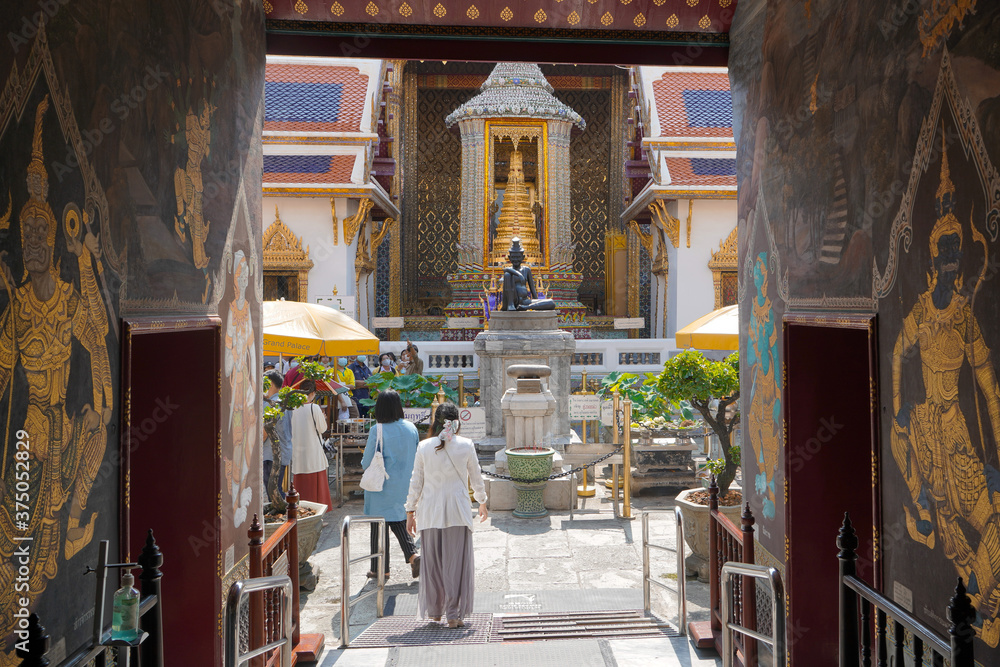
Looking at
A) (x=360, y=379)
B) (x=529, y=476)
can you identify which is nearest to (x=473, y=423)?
(x=529, y=476)

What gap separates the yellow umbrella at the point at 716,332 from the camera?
28.5 ft

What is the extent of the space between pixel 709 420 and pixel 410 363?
23.6 feet

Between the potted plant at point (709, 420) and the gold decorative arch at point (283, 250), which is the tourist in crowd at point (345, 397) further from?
the potted plant at point (709, 420)

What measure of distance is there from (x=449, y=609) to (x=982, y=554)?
378cm

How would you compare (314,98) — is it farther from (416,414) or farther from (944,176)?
(944,176)

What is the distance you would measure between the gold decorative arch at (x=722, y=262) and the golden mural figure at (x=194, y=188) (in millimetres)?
14806

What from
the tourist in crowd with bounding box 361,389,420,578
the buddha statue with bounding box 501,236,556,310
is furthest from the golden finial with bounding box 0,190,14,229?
the buddha statue with bounding box 501,236,556,310

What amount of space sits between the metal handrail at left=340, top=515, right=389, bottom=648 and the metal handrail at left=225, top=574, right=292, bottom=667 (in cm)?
64

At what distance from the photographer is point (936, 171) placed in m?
2.87

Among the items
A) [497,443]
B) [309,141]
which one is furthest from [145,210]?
[309,141]

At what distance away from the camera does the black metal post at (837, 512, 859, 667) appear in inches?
122

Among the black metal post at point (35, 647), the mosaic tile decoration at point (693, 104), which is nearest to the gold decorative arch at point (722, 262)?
the mosaic tile decoration at point (693, 104)

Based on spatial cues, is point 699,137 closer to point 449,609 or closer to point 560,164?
point 560,164

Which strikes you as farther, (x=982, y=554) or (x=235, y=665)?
(x=235, y=665)
